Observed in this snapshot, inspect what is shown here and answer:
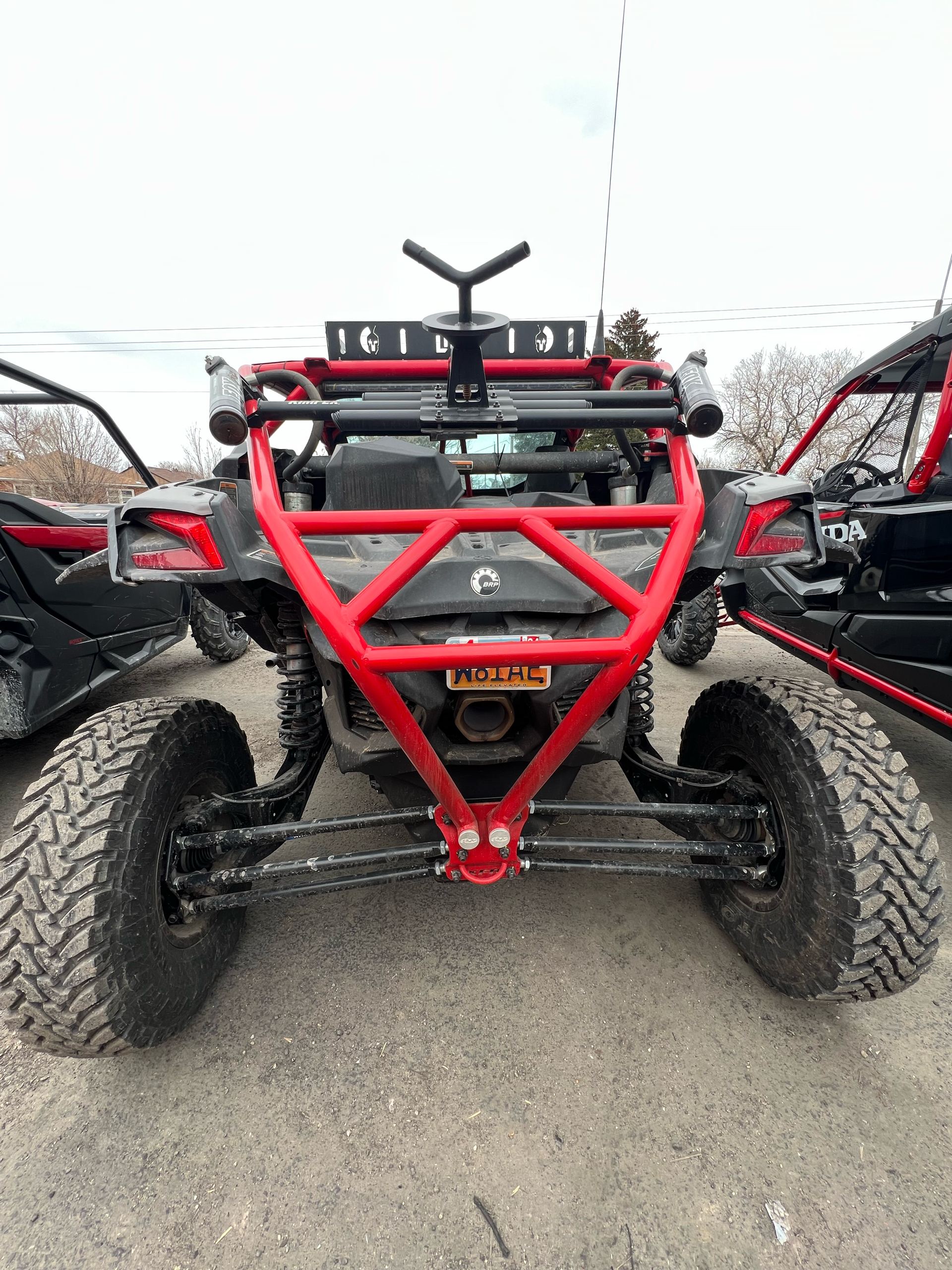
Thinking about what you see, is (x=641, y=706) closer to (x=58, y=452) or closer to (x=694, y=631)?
(x=694, y=631)

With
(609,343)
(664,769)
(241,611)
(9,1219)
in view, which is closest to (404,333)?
(241,611)

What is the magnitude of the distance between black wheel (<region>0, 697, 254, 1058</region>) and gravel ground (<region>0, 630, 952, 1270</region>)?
258 millimetres

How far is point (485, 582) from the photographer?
1.43 metres

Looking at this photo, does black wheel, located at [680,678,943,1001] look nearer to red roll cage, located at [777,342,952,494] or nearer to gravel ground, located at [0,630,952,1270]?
gravel ground, located at [0,630,952,1270]

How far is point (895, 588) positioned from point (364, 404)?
272 cm

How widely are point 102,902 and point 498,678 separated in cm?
112

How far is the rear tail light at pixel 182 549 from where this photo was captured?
1438mm

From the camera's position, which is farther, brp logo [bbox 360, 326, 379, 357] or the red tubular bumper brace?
brp logo [bbox 360, 326, 379, 357]

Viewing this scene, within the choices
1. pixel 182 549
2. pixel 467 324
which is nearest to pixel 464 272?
pixel 467 324

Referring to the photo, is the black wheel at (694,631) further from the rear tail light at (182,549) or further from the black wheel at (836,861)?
the rear tail light at (182,549)

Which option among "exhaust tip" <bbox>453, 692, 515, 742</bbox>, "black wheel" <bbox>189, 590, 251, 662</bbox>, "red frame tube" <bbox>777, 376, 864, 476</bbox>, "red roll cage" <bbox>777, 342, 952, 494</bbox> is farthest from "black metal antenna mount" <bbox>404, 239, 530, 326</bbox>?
"black wheel" <bbox>189, 590, 251, 662</bbox>

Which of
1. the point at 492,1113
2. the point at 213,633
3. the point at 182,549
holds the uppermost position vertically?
the point at 182,549

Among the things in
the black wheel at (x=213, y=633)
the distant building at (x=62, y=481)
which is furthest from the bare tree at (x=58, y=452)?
the black wheel at (x=213, y=633)

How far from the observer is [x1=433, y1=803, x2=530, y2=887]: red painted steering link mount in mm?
1554
